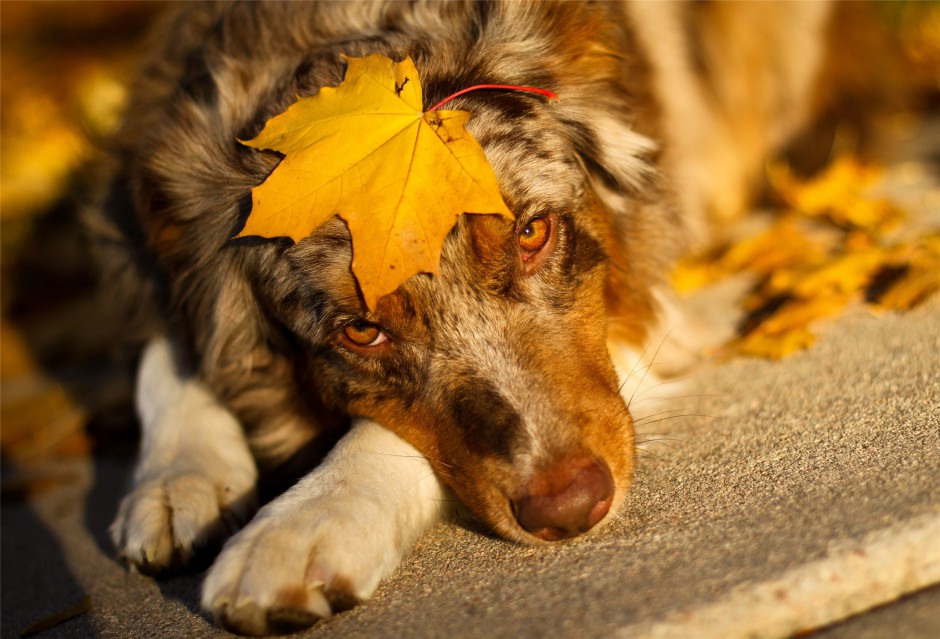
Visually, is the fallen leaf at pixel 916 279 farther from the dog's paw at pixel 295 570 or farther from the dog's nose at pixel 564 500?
the dog's paw at pixel 295 570

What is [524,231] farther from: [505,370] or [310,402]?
[310,402]

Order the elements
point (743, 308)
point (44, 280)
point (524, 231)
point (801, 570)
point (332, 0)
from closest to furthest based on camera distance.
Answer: point (801, 570), point (524, 231), point (332, 0), point (743, 308), point (44, 280)

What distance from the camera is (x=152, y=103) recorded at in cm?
414

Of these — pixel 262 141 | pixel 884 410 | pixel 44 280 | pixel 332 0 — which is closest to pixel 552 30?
pixel 332 0

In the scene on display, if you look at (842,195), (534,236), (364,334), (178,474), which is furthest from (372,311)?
(842,195)

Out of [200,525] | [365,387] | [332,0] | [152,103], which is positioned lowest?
[200,525]

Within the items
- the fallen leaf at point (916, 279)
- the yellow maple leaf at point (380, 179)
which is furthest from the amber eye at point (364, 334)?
the fallen leaf at point (916, 279)

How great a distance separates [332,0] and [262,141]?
1.06 meters

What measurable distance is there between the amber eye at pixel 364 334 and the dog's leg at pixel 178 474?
2.42ft

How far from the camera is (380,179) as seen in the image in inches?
100

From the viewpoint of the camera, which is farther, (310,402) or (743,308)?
(743,308)

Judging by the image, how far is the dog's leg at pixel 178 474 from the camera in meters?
2.92

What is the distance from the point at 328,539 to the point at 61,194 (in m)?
5.32

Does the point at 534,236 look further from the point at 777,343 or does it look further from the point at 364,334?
the point at 777,343
